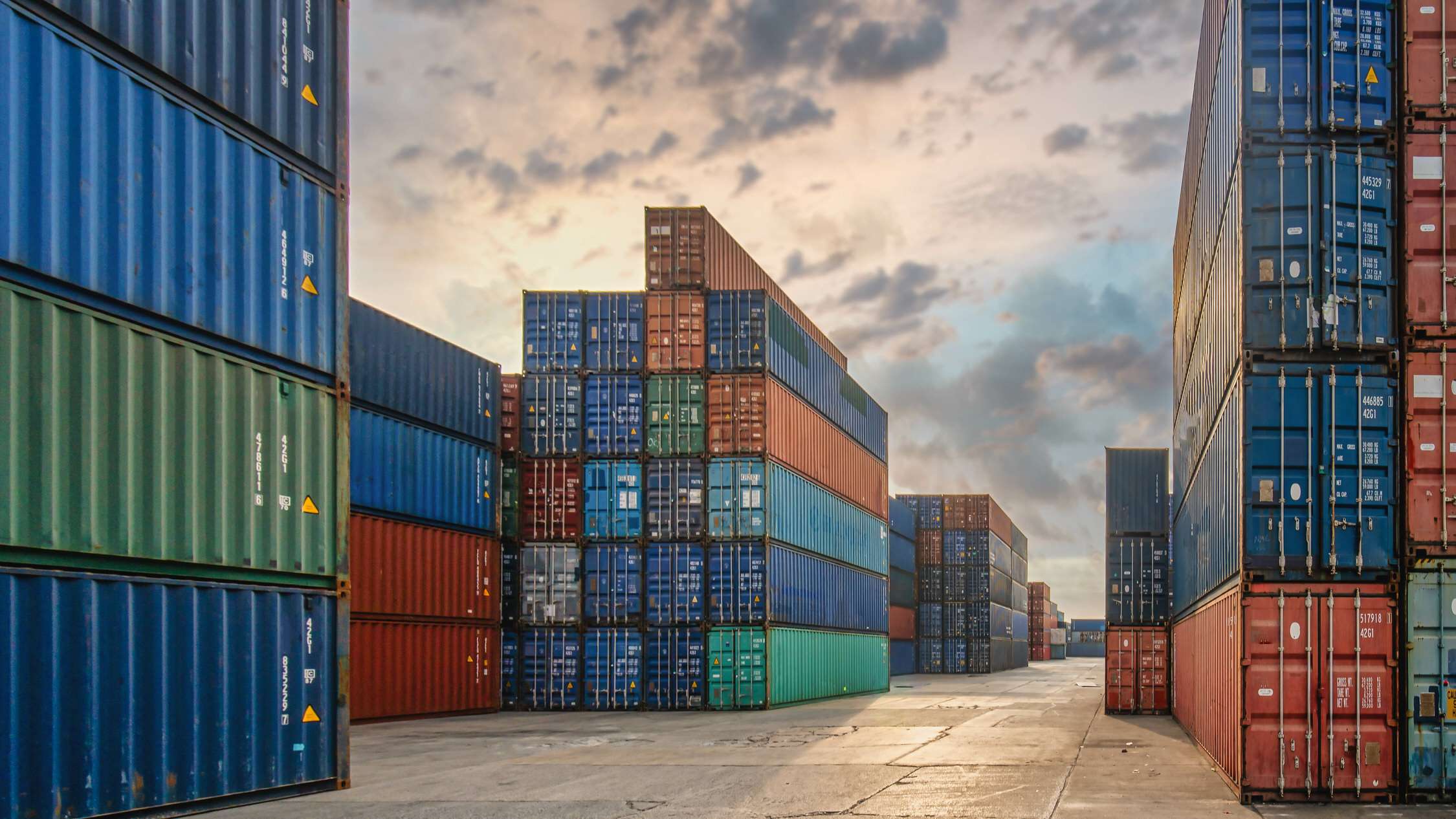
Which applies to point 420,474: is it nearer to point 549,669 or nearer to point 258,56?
point 549,669

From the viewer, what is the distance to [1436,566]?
17359 mm

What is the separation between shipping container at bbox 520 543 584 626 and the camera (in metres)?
39.6

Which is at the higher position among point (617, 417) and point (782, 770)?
point (617, 417)

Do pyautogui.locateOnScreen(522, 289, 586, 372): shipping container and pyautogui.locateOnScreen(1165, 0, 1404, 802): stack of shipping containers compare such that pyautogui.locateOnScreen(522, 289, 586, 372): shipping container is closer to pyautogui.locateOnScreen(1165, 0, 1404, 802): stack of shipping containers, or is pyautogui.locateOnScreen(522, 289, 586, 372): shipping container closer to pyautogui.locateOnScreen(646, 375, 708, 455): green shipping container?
pyautogui.locateOnScreen(646, 375, 708, 455): green shipping container

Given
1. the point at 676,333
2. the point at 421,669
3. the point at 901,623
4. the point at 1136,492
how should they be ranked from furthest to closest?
the point at 901,623
the point at 1136,492
the point at 676,333
the point at 421,669

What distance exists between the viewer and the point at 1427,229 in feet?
58.6

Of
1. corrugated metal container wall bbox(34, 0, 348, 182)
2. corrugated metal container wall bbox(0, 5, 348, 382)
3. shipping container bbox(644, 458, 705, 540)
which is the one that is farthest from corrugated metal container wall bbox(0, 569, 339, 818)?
shipping container bbox(644, 458, 705, 540)

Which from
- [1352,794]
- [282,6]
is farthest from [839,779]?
[282,6]

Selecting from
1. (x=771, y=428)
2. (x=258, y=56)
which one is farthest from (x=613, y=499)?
(x=258, y=56)

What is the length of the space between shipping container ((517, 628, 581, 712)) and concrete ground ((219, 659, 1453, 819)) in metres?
1.83

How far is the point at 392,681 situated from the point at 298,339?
17004mm

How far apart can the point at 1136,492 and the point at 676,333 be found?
15.4m

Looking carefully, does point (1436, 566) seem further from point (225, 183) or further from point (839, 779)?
point (225, 183)

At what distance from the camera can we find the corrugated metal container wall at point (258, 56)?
50.1 feet
